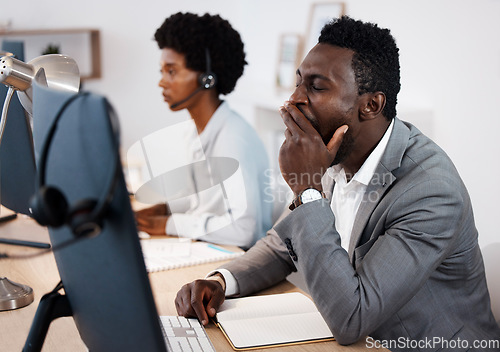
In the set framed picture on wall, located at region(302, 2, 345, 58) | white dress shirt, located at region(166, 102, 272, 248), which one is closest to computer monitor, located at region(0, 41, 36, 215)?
white dress shirt, located at region(166, 102, 272, 248)

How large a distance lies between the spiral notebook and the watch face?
49cm

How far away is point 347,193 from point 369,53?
339 mm

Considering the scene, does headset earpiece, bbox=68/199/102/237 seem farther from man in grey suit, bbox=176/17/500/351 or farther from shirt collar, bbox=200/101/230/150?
shirt collar, bbox=200/101/230/150

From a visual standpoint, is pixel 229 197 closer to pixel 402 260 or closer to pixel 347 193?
pixel 347 193

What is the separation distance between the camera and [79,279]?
2.53 ft

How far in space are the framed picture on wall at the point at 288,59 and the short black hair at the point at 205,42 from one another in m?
1.11

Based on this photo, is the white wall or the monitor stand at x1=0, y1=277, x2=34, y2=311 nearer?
the monitor stand at x1=0, y1=277, x2=34, y2=311

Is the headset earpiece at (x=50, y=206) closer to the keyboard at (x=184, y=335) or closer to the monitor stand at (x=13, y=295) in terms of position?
the keyboard at (x=184, y=335)

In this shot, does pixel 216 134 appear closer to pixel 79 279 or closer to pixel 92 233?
pixel 79 279

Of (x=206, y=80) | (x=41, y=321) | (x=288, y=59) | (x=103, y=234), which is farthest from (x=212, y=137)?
(x=288, y=59)

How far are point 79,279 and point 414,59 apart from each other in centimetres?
185

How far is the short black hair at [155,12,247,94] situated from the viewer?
207 centimetres

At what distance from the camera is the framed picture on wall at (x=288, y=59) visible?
3232mm

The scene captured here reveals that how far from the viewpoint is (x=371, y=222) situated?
1298 mm
